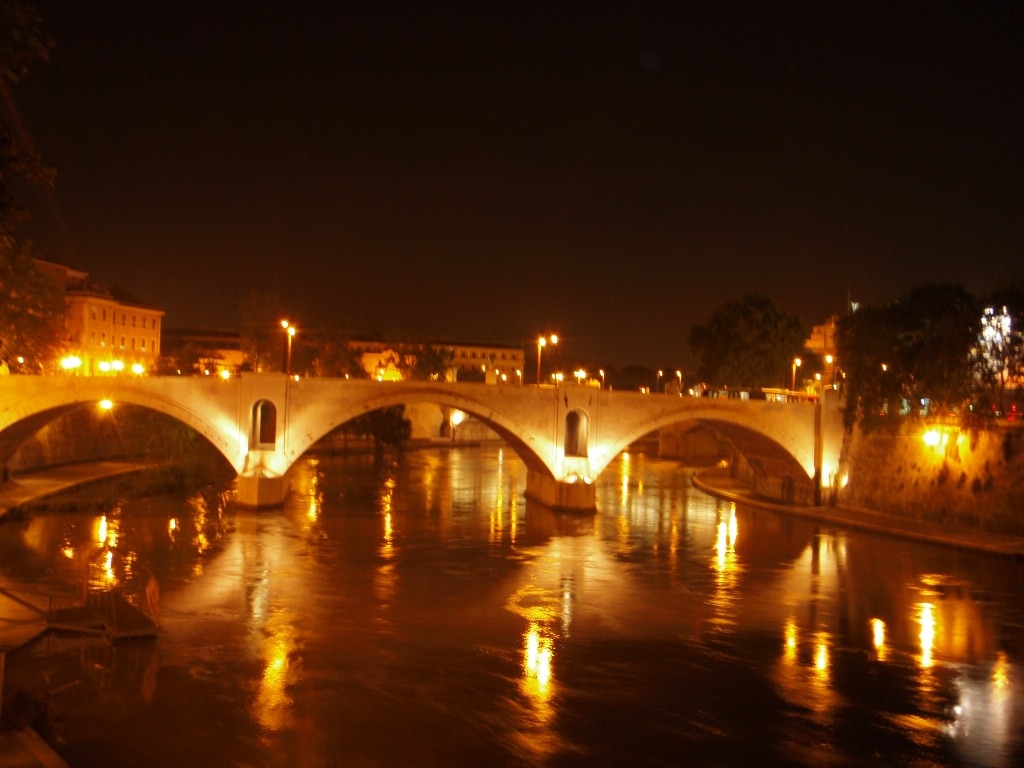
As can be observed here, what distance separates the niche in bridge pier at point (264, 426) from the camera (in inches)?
1126

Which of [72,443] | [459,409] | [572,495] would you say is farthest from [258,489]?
[72,443]

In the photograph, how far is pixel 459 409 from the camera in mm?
31125

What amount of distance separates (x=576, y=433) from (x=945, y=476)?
405 inches

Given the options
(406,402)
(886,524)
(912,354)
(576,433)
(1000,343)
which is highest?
(1000,343)

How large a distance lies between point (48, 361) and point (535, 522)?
2042cm

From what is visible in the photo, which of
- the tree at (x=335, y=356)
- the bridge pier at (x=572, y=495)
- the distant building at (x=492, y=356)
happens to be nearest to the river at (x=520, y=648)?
the bridge pier at (x=572, y=495)

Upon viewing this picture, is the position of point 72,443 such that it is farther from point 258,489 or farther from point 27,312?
point 258,489

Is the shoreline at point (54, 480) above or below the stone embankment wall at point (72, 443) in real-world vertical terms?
below

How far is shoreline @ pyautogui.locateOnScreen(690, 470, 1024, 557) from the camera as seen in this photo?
2372cm

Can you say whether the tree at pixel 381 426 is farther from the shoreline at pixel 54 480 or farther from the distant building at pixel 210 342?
the distant building at pixel 210 342

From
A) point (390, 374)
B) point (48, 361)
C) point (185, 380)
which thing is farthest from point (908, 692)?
point (390, 374)

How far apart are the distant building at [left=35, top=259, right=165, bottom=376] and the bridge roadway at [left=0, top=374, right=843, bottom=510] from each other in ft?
84.5

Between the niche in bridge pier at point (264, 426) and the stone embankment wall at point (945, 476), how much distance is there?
57.2ft

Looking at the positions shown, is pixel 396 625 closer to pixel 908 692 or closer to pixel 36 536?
pixel 908 692
